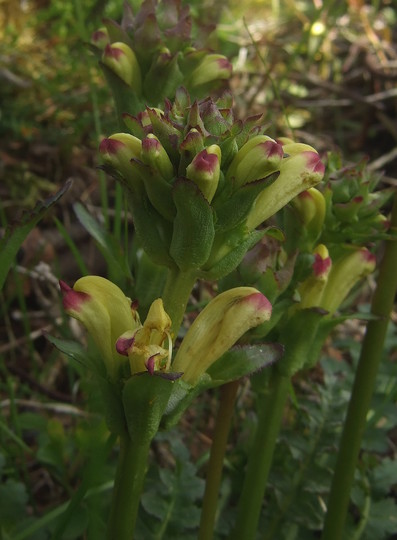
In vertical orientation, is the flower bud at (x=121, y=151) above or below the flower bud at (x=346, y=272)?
below

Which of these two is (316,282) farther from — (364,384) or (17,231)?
(17,231)

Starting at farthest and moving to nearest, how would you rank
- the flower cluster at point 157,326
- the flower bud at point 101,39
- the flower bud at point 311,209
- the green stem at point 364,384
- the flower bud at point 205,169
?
1. the flower bud at point 101,39
2. the green stem at point 364,384
3. the flower bud at point 311,209
4. the flower cluster at point 157,326
5. the flower bud at point 205,169

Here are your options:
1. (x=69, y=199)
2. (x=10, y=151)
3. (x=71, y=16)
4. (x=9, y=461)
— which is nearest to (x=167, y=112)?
(x=9, y=461)

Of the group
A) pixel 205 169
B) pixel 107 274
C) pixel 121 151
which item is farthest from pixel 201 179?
pixel 107 274

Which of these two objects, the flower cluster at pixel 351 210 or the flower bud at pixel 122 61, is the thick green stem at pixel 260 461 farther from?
the flower bud at pixel 122 61

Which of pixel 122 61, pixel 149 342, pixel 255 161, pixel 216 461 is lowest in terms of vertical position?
pixel 216 461

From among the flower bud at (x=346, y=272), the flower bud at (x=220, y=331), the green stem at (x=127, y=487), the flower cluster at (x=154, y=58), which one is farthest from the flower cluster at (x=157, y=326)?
the flower cluster at (x=154, y=58)

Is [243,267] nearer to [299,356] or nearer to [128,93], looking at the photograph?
[299,356]

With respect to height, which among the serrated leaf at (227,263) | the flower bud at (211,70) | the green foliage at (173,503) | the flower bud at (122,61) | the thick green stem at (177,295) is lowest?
the green foliage at (173,503)
